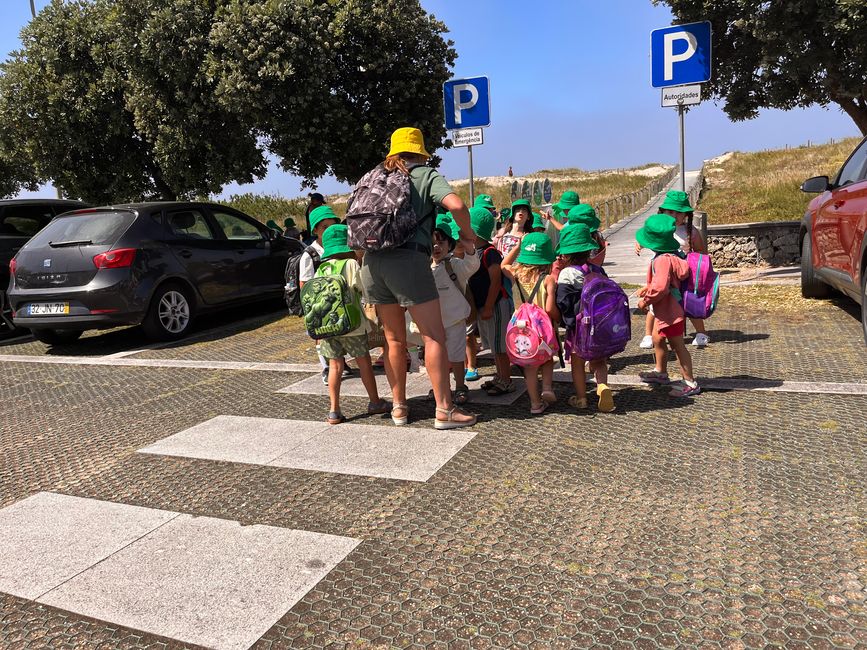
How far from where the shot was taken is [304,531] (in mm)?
3168

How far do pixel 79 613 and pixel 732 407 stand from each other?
370cm

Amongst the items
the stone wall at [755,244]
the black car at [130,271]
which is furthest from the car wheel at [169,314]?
the stone wall at [755,244]

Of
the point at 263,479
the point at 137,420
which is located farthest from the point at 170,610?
the point at 137,420

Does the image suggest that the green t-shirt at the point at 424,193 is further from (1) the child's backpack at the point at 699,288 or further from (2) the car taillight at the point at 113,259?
(2) the car taillight at the point at 113,259

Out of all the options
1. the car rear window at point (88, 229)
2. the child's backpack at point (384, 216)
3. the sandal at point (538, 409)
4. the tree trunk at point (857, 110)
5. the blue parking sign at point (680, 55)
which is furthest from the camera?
the tree trunk at point (857, 110)

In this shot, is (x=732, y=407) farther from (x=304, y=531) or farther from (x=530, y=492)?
(x=304, y=531)

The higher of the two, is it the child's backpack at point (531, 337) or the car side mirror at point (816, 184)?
the car side mirror at point (816, 184)

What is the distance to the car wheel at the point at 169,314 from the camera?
8.42 meters

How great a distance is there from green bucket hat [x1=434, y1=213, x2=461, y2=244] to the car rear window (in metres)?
4.93

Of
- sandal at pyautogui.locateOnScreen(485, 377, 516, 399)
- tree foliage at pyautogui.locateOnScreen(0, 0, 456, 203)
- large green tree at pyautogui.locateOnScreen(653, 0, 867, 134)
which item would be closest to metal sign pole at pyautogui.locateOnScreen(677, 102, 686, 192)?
large green tree at pyautogui.locateOnScreen(653, 0, 867, 134)

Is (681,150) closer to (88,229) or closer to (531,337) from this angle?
(531,337)

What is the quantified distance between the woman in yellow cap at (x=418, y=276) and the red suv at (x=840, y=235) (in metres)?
3.35

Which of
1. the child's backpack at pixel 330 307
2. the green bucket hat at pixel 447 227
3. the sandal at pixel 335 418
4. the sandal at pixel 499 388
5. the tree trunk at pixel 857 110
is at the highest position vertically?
the tree trunk at pixel 857 110

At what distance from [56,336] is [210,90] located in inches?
297
